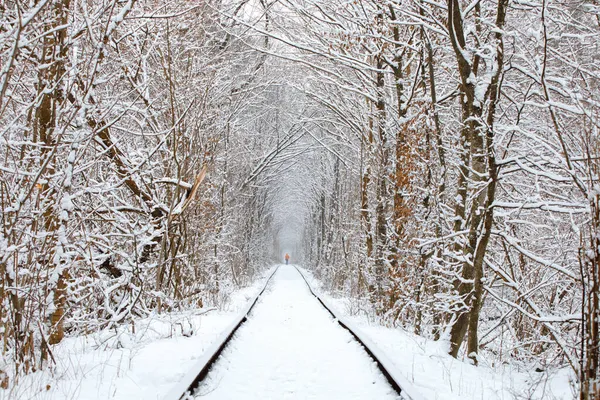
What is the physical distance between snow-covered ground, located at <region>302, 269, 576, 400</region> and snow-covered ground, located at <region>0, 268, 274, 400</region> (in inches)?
97.7

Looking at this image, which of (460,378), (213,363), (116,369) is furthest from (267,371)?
(460,378)

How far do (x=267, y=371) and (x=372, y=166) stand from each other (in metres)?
7.22

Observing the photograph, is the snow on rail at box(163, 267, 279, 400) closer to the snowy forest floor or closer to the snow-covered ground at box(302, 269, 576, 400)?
the snowy forest floor

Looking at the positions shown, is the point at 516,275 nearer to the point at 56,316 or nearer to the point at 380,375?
the point at 380,375

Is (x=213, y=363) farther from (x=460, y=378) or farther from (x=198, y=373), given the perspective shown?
(x=460, y=378)

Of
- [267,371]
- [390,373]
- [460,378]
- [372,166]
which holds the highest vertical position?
[372,166]

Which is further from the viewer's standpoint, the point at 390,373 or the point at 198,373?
the point at 390,373

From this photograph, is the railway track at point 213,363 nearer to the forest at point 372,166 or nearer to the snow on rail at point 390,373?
the snow on rail at point 390,373

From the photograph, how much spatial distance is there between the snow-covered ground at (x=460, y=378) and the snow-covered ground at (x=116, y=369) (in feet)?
8.14

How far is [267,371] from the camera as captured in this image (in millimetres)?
5082

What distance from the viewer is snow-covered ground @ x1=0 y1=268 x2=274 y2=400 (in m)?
3.72

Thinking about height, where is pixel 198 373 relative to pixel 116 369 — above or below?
above

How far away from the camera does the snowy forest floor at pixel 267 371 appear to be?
4.04m

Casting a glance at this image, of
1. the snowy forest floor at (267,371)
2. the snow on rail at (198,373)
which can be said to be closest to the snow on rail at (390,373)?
the snowy forest floor at (267,371)
